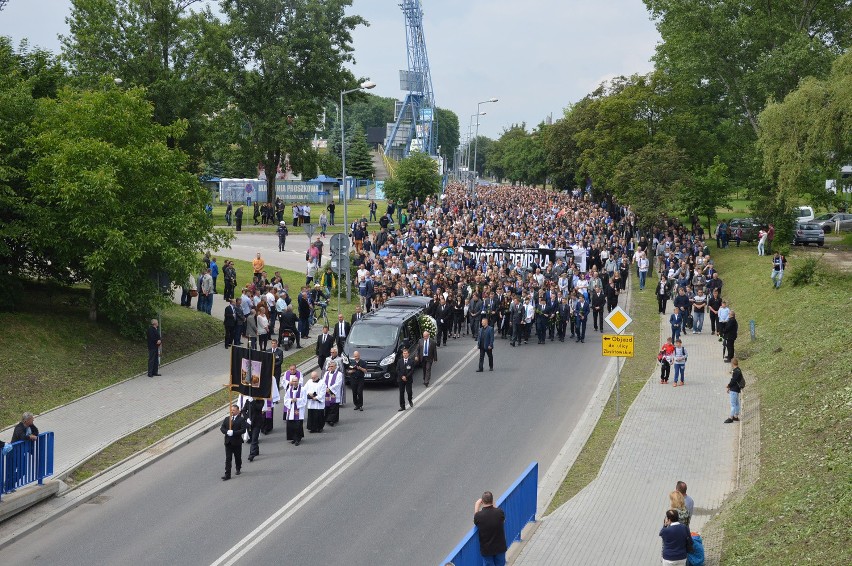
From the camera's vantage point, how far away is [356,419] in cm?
2073

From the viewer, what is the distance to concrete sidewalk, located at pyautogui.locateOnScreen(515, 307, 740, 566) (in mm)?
13016

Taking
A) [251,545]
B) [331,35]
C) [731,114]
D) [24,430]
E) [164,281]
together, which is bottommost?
[251,545]

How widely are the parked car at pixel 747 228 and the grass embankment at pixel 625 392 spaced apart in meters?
10.6

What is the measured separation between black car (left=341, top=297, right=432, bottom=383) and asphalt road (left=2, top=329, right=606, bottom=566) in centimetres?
68

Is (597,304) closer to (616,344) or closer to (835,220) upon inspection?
(616,344)

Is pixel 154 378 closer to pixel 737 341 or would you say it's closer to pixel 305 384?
pixel 305 384

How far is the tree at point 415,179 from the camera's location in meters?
58.4

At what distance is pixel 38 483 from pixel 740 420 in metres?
13.5

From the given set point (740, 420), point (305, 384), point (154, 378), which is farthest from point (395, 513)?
point (154, 378)

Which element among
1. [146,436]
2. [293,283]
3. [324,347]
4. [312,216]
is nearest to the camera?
[146,436]

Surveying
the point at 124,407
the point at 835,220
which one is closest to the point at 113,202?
the point at 124,407

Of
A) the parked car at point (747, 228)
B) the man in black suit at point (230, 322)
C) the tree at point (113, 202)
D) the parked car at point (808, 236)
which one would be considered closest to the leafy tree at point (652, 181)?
the parked car at point (747, 228)

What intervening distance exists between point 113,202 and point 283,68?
113 ft

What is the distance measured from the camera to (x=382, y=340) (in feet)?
78.7
